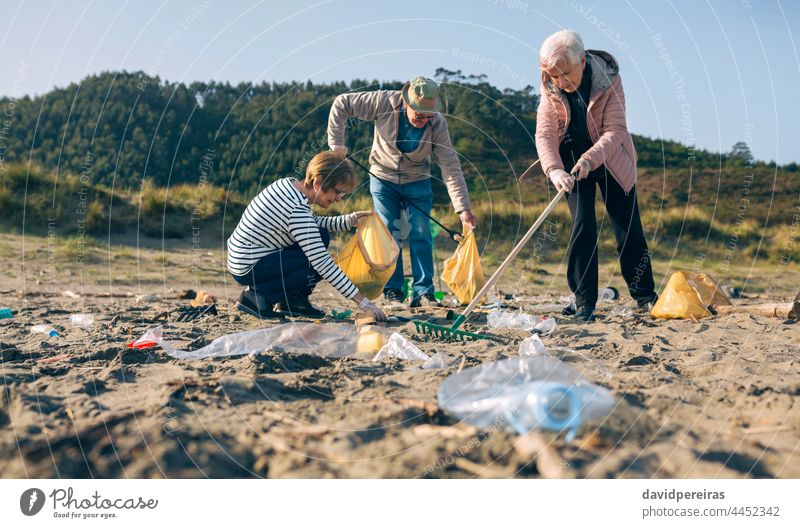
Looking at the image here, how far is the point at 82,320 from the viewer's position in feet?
16.1

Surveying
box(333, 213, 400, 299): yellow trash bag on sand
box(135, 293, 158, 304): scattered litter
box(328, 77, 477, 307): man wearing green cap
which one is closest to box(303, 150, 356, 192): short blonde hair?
box(333, 213, 400, 299): yellow trash bag on sand

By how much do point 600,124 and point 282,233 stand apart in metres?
2.25

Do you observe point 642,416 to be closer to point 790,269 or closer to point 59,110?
point 790,269

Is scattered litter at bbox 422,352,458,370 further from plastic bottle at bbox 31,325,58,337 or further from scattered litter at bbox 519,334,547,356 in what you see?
plastic bottle at bbox 31,325,58,337

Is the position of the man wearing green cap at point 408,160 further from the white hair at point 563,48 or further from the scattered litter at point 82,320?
the scattered litter at point 82,320

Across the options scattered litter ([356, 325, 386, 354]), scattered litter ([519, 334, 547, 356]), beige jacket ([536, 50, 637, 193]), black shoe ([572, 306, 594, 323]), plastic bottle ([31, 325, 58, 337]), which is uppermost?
beige jacket ([536, 50, 637, 193])

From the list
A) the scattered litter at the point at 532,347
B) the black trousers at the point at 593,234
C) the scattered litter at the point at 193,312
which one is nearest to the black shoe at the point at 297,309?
the scattered litter at the point at 193,312

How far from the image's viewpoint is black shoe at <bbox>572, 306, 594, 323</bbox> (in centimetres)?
496

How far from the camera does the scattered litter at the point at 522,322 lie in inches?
181

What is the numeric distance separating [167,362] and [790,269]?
36.6 feet

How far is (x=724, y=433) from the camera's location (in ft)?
8.30

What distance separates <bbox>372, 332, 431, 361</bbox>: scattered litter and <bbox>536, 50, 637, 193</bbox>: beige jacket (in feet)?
5.55

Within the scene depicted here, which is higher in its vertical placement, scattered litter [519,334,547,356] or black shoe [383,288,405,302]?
scattered litter [519,334,547,356]

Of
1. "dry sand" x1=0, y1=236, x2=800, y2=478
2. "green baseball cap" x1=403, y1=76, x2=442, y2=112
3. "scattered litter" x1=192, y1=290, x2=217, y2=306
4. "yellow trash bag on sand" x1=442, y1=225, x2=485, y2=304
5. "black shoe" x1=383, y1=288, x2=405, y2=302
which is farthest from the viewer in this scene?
"black shoe" x1=383, y1=288, x2=405, y2=302
